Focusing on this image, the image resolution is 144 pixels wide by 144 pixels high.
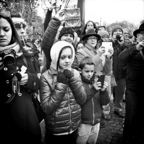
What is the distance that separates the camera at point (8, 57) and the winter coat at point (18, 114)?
54 millimetres

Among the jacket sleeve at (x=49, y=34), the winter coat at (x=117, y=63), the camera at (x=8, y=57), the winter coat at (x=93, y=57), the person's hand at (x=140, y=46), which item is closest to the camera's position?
the camera at (x=8, y=57)

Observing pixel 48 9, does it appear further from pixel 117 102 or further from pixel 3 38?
pixel 117 102

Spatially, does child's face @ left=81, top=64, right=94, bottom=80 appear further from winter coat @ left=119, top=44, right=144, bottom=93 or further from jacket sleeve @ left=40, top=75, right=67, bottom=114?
winter coat @ left=119, top=44, right=144, bottom=93

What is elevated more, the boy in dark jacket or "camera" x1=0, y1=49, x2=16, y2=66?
"camera" x1=0, y1=49, x2=16, y2=66

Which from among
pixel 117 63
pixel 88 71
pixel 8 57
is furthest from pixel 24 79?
pixel 117 63

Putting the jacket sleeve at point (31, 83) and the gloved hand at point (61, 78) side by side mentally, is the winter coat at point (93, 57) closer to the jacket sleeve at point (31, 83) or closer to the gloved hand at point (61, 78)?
the gloved hand at point (61, 78)

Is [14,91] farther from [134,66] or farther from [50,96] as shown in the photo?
[134,66]

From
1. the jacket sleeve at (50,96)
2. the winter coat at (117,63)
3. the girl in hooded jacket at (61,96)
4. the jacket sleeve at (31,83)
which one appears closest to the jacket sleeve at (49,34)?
the girl in hooded jacket at (61,96)

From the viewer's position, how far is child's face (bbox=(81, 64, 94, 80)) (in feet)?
7.47

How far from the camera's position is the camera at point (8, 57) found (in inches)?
54.1

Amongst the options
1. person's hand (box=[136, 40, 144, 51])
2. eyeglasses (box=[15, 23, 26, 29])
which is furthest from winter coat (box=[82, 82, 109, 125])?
eyeglasses (box=[15, 23, 26, 29])

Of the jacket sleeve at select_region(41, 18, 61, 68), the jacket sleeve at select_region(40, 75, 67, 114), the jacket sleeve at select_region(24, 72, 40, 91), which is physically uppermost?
the jacket sleeve at select_region(41, 18, 61, 68)

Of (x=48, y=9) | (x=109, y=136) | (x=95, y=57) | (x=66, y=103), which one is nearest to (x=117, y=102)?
(x=109, y=136)

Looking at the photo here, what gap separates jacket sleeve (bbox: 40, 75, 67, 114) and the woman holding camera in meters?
0.19
